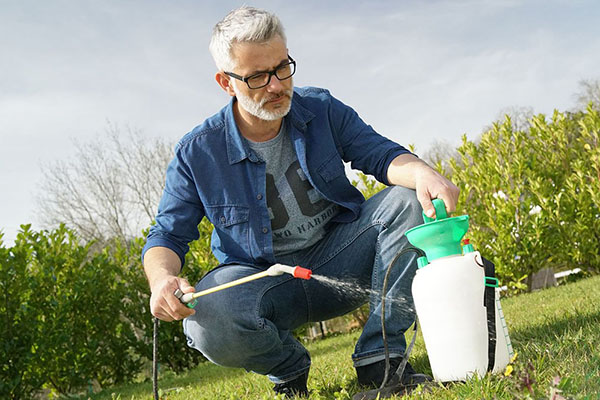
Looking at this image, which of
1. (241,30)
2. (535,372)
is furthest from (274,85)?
(535,372)

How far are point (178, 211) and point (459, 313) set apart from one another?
4.60 ft

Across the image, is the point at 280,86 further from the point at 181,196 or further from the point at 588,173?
the point at 588,173

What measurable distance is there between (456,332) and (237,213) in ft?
3.95

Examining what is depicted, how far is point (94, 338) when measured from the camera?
5.77m

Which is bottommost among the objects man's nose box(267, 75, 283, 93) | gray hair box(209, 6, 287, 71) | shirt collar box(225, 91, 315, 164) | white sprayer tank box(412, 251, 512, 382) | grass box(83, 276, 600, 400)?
grass box(83, 276, 600, 400)

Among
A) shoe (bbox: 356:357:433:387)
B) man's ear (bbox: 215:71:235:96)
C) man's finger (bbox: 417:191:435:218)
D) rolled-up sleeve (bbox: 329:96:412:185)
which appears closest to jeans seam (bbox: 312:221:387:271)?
rolled-up sleeve (bbox: 329:96:412:185)

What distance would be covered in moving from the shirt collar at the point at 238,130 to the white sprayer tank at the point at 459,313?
113 cm

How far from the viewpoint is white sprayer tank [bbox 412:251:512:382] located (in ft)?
6.28

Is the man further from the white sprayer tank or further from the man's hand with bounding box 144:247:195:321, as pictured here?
the white sprayer tank

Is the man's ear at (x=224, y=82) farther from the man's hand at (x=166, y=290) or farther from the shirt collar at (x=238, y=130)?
the man's hand at (x=166, y=290)

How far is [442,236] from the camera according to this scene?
1.95m

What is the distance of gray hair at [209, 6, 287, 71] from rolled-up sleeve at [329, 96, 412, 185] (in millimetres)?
482

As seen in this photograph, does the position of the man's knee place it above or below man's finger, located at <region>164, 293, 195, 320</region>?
above

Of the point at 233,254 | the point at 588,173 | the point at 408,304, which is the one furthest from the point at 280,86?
the point at 588,173
